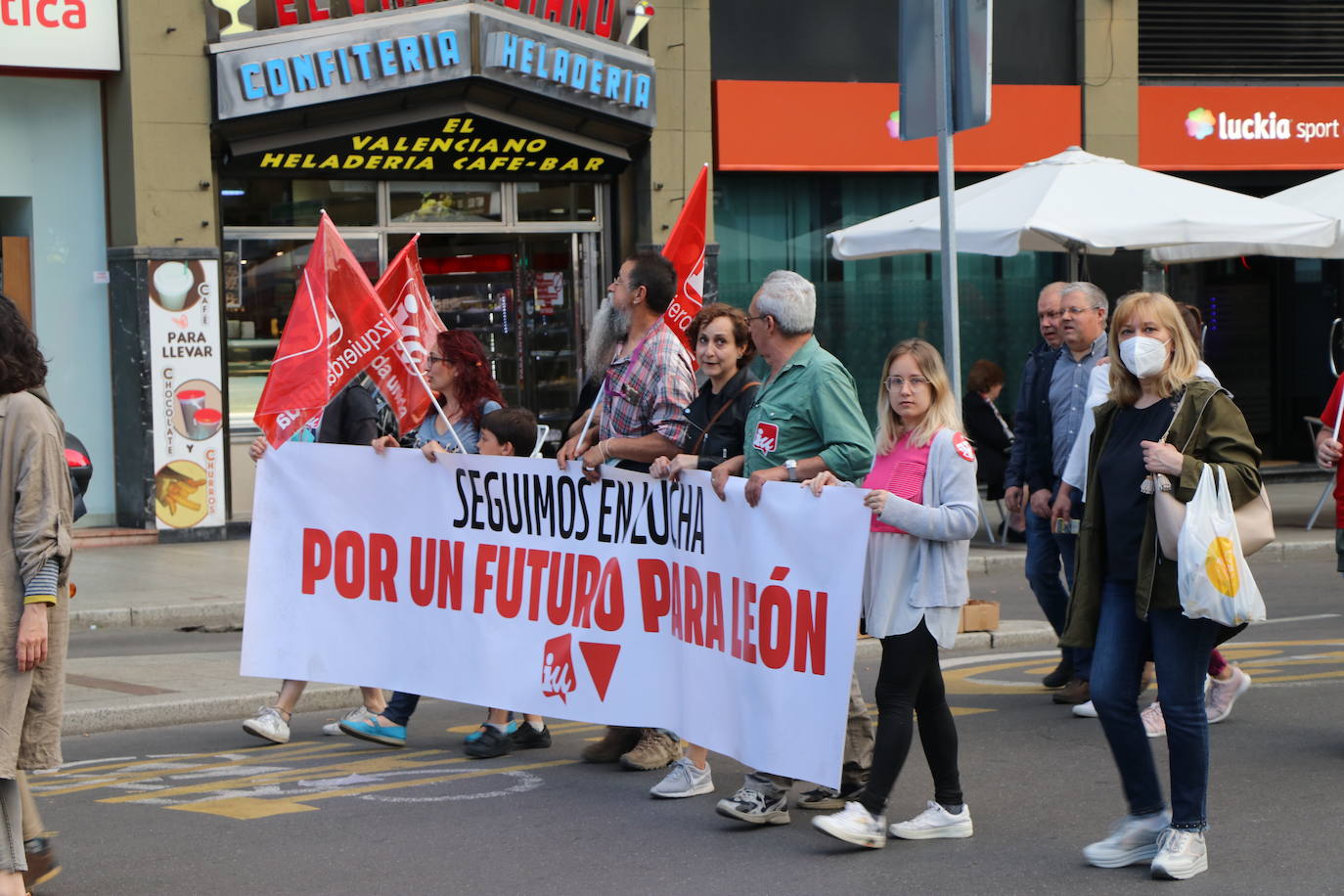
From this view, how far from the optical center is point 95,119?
15.6 metres

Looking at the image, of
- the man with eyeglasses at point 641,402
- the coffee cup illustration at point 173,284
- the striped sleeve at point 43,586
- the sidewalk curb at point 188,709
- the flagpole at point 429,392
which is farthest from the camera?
the coffee cup illustration at point 173,284

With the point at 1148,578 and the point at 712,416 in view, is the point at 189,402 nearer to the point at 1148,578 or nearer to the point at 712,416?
the point at 712,416

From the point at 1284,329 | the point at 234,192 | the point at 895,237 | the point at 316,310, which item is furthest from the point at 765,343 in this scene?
the point at 1284,329

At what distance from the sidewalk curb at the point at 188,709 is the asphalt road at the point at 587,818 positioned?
4.7 inches

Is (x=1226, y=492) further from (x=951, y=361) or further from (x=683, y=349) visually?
(x=951, y=361)

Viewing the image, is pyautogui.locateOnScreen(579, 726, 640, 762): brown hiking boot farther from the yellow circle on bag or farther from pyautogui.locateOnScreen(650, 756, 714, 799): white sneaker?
the yellow circle on bag

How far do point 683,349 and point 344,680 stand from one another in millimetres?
2173

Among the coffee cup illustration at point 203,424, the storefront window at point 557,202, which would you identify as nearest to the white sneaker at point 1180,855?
the coffee cup illustration at point 203,424

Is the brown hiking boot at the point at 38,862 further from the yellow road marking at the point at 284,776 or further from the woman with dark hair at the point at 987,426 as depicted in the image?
the woman with dark hair at the point at 987,426

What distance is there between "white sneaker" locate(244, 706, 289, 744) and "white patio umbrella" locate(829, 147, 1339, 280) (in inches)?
279

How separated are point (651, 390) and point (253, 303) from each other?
9841 millimetres

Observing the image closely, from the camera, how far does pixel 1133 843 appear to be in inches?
221

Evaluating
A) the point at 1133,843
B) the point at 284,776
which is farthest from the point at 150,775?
the point at 1133,843

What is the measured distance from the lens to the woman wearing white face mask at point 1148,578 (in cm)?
544
